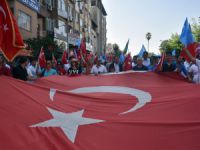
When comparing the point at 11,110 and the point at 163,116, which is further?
the point at 163,116

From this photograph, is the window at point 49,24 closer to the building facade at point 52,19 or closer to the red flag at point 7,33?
the building facade at point 52,19

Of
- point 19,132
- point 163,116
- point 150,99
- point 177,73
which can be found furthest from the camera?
point 177,73

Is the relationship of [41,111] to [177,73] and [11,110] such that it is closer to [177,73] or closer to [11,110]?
[11,110]

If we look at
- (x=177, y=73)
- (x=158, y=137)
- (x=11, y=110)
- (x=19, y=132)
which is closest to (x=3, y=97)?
(x=11, y=110)

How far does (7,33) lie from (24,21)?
92.8 feet

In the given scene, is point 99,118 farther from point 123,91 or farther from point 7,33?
point 7,33

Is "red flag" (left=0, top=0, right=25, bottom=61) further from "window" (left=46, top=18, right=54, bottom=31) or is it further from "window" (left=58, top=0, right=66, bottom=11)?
"window" (left=58, top=0, right=66, bottom=11)

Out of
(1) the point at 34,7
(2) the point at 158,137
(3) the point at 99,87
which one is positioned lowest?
(2) the point at 158,137

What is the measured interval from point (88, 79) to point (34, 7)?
29.9 m

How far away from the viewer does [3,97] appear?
5.08 m

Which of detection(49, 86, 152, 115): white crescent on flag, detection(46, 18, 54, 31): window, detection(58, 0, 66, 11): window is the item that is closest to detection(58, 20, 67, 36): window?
detection(58, 0, 66, 11): window

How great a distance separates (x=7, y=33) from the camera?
5719 mm

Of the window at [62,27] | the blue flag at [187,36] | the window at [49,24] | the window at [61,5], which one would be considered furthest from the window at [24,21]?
the blue flag at [187,36]

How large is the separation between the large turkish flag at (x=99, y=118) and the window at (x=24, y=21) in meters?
27.0
